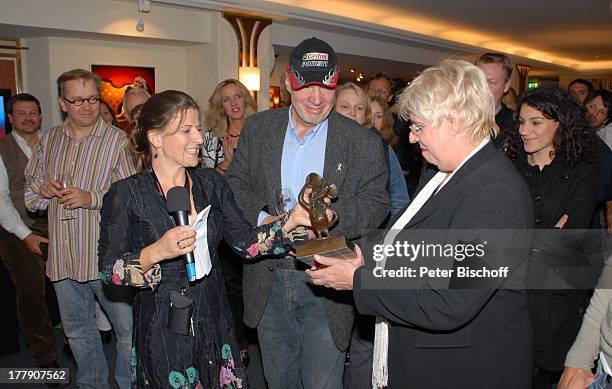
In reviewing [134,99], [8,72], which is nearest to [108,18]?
[8,72]

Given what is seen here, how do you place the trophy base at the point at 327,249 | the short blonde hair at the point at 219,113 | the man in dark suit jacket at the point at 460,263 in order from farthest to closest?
the short blonde hair at the point at 219,113
the trophy base at the point at 327,249
the man in dark suit jacket at the point at 460,263

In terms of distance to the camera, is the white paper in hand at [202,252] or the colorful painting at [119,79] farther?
the colorful painting at [119,79]

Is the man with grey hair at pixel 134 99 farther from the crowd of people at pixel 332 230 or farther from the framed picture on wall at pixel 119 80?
the framed picture on wall at pixel 119 80

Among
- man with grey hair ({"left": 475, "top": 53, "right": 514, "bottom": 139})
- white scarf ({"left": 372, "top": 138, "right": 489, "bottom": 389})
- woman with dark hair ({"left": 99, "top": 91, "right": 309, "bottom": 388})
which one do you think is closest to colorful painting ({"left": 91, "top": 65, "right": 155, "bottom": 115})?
man with grey hair ({"left": 475, "top": 53, "right": 514, "bottom": 139})

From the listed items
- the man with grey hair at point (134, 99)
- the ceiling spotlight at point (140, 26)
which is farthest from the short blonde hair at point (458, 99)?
the ceiling spotlight at point (140, 26)

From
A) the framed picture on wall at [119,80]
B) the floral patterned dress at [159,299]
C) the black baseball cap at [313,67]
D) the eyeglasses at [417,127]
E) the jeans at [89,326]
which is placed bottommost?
the jeans at [89,326]

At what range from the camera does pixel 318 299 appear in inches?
88.6

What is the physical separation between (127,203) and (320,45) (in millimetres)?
1085

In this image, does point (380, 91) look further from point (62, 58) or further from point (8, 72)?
point (8, 72)

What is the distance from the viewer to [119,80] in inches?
→ 303

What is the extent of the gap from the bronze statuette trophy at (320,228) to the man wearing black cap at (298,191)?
0.27m

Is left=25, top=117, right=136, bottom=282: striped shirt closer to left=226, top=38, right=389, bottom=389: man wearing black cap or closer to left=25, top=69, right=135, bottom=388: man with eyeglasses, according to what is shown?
left=25, top=69, right=135, bottom=388: man with eyeglasses

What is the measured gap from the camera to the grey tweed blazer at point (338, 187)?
2.21 metres

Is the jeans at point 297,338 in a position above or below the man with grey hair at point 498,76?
below
